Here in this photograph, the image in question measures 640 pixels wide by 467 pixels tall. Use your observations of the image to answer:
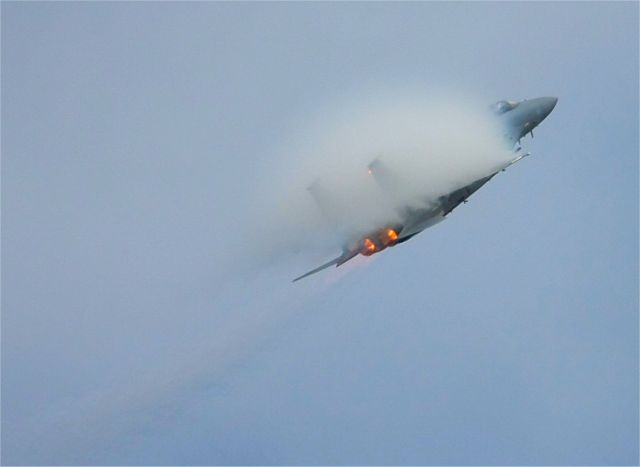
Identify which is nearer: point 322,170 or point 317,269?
point 317,269

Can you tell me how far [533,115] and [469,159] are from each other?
445 centimetres

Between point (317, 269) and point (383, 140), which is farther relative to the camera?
point (383, 140)

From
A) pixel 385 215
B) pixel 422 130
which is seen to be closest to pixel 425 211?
pixel 385 215

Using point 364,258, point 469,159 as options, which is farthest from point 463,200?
point 364,258

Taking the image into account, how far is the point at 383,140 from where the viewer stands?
2398 inches

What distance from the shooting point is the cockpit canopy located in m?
60.6

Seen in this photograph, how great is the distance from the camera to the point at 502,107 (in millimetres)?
60625

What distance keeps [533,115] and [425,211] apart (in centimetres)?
824

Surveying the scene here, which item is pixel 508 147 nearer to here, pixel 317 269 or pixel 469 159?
pixel 469 159

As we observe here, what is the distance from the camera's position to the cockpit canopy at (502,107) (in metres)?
60.6

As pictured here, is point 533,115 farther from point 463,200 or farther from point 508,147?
point 463,200

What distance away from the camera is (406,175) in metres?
58.1

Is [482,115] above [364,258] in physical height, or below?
above

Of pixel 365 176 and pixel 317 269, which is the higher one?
pixel 365 176
